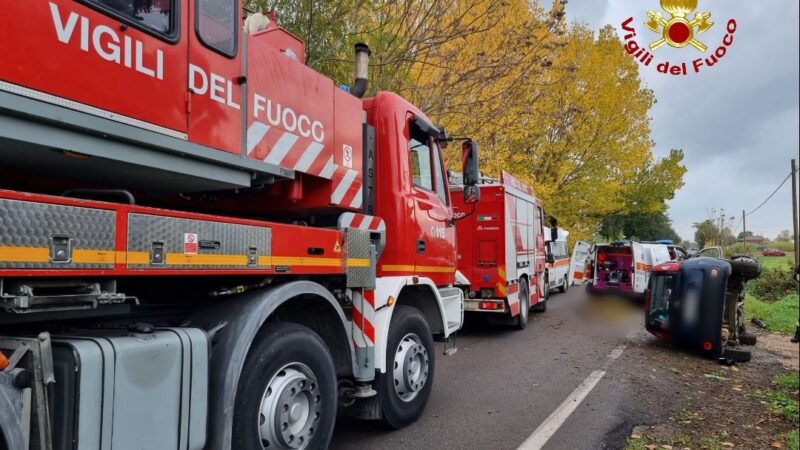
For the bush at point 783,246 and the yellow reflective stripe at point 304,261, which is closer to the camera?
the yellow reflective stripe at point 304,261

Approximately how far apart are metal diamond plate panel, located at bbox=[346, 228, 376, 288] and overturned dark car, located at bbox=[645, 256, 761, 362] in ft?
18.7

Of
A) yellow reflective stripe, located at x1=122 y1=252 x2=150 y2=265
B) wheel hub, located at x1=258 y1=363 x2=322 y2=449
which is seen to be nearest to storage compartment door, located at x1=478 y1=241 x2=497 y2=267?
wheel hub, located at x1=258 y1=363 x2=322 y2=449

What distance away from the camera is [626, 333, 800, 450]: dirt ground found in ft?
14.8

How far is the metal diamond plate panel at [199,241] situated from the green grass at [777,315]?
1128 cm

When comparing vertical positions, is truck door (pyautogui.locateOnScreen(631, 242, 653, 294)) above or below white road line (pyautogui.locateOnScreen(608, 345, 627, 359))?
above

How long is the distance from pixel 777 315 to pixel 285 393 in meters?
13.1

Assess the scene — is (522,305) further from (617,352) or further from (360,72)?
(360,72)

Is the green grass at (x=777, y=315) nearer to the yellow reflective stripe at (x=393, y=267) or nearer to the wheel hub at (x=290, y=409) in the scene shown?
the yellow reflective stripe at (x=393, y=267)

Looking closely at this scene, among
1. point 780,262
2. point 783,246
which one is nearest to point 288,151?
point 780,262

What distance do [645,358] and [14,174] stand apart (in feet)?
26.4

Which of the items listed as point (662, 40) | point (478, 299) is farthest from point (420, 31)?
point (478, 299)

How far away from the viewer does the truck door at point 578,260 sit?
2264 centimetres

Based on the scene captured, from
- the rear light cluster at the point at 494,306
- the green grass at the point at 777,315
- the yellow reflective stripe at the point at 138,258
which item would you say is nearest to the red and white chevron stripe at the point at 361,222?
the yellow reflective stripe at the point at 138,258

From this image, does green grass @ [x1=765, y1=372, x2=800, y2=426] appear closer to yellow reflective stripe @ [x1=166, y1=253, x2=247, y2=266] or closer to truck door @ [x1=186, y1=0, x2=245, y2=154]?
yellow reflective stripe @ [x1=166, y1=253, x2=247, y2=266]
